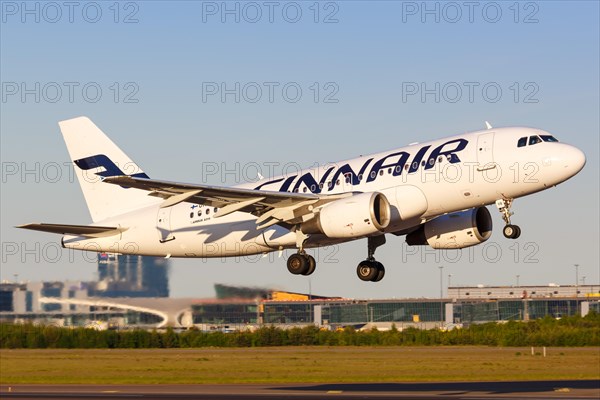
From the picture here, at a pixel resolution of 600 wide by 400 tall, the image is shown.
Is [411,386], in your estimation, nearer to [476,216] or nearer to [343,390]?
[343,390]

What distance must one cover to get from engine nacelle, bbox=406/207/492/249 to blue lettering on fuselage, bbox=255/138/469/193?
529cm

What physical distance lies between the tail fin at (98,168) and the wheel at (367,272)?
11.0 metres

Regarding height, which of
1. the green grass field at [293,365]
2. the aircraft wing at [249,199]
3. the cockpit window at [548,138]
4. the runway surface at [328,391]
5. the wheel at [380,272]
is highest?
the cockpit window at [548,138]

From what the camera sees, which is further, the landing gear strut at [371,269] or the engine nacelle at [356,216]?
the landing gear strut at [371,269]

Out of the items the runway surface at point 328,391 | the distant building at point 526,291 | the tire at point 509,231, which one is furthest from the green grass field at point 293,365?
the distant building at point 526,291

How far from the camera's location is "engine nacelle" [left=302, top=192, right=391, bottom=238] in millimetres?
41031

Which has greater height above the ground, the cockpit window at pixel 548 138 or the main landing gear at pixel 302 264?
the cockpit window at pixel 548 138

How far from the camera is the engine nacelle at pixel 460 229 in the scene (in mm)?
45500

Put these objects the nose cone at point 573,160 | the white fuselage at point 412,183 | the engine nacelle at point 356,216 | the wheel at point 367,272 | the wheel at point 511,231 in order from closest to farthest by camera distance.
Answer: the nose cone at point 573,160 → the white fuselage at point 412,183 → the wheel at point 511,231 → the engine nacelle at point 356,216 → the wheel at point 367,272

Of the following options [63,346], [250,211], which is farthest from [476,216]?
[63,346]

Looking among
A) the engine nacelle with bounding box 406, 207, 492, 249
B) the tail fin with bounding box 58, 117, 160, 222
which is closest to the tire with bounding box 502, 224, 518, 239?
the engine nacelle with bounding box 406, 207, 492, 249

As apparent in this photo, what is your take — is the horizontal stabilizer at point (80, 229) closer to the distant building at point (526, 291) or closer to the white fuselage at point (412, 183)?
the white fuselage at point (412, 183)

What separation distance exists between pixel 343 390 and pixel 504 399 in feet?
30.2

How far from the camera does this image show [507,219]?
41.1 metres
